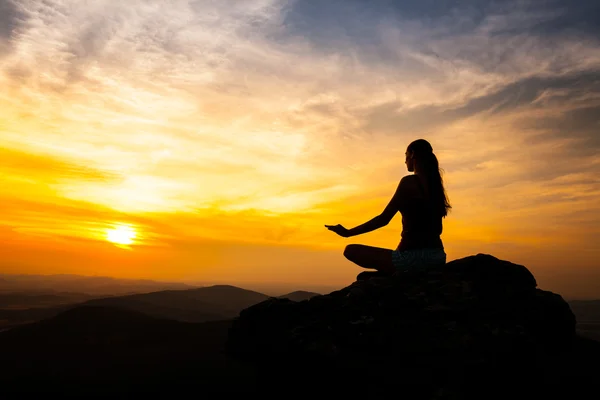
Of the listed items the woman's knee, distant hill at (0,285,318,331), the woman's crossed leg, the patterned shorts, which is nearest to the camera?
the patterned shorts

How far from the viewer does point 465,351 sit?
231 inches

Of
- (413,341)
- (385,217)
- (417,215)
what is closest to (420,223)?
(417,215)

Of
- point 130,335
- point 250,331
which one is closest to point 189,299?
point 130,335

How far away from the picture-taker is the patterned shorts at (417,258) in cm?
754

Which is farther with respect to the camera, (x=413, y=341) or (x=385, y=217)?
(x=385, y=217)

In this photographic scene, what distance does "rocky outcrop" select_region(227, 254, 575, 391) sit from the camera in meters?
5.84

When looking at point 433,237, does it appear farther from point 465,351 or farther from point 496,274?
point 465,351

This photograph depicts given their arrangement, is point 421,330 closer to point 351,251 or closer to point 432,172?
point 351,251

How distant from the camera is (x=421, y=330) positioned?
6344 mm

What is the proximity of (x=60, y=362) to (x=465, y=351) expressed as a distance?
59.4ft

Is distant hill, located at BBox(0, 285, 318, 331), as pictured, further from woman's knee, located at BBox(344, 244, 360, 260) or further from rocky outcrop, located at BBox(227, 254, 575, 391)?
rocky outcrop, located at BBox(227, 254, 575, 391)

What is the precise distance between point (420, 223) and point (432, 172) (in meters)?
1.02

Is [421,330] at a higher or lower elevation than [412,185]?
lower

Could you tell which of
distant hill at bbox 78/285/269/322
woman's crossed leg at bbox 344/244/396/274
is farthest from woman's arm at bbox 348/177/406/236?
distant hill at bbox 78/285/269/322
